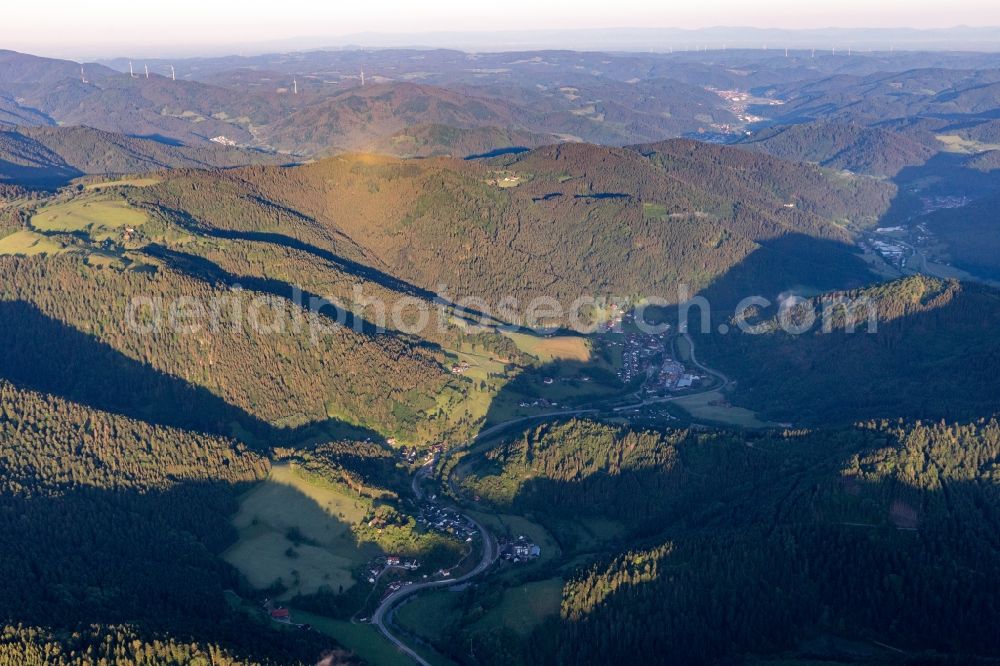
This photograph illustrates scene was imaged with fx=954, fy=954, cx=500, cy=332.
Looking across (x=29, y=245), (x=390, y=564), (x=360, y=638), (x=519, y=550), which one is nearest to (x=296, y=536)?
(x=390, y=564)

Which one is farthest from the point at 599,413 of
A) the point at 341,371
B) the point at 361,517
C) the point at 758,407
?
the point at 361,517

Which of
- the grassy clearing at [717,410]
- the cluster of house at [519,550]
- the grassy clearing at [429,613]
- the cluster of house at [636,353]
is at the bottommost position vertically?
the grassy clearing at [429,613]

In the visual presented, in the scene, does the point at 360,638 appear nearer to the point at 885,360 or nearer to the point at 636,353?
the point at 885,360

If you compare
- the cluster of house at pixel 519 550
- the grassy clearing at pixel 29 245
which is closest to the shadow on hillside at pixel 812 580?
the cluster of house at pixel 519 550

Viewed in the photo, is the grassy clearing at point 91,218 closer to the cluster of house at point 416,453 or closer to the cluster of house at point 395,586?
the cluster of house at point 416,453

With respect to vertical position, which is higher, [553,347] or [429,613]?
[553,347]

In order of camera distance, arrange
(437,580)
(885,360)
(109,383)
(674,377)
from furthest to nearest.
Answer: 1. (674,377)
2. (885,360)
3. (109,383)
4. (437,580)

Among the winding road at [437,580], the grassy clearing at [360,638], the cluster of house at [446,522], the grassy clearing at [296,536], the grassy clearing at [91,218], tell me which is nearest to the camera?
the grassy clearing at [360,638]
